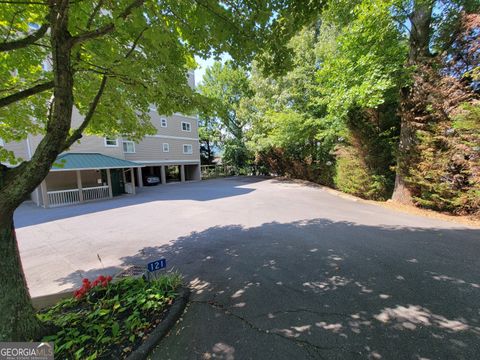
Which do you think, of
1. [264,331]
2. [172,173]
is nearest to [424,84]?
[264,331]

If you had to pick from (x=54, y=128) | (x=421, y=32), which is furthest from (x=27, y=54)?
(x=421, y=32)

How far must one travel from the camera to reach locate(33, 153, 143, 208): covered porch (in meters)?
12.9

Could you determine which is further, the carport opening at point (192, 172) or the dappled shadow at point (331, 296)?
the carport opening at point (192, 172)

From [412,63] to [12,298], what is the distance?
464 inches

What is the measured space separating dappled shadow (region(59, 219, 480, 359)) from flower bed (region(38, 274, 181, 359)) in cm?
45

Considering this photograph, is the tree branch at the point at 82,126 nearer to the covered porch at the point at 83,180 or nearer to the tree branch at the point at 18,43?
the tree branch at the point at 18,43

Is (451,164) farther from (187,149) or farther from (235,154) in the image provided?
(235,154)

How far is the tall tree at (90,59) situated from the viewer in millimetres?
2205

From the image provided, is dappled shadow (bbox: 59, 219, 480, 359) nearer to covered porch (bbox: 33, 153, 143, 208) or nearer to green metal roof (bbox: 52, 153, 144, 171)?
green metal roof (bbox: 52, 153, 144, 171)

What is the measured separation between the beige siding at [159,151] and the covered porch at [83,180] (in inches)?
129

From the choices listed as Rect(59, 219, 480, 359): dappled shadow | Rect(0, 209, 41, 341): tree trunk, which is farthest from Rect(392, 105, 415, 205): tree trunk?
Rect(0, 209, 41, 341): tree trunk

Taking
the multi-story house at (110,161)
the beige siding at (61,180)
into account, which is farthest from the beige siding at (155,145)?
the beige siding at (61,180)

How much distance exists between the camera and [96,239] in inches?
248

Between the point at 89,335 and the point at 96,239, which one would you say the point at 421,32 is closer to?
the point at 89,335
